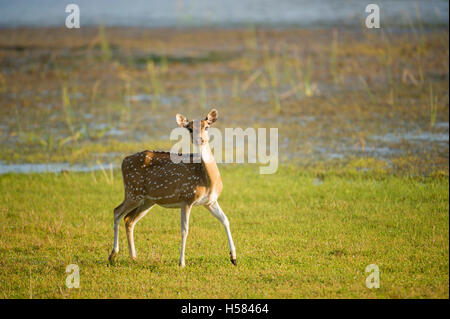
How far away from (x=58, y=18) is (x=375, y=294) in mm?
40464

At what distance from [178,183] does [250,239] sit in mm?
2125

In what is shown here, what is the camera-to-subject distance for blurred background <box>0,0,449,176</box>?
1770 centimetres

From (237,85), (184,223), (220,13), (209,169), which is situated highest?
(220,13)

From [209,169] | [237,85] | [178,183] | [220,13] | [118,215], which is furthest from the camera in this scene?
[220,13]

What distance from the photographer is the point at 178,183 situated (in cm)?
947

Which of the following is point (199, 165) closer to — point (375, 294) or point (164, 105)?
point (375, 294)

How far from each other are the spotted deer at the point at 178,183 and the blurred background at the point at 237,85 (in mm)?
6732

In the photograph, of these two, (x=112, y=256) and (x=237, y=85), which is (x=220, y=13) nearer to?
(x=237, y=85)

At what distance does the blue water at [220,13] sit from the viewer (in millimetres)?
39872

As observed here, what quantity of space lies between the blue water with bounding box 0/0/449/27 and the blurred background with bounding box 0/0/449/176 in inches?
11.4

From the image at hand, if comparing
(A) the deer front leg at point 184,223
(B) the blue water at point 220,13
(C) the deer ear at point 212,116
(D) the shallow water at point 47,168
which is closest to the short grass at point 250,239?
(A) the deer front leg at point 184,223

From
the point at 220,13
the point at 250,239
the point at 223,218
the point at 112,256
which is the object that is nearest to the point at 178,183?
the point at 223,218

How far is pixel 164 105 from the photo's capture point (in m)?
23.6
